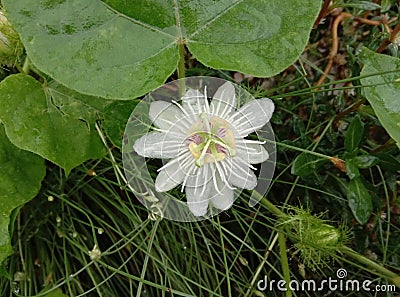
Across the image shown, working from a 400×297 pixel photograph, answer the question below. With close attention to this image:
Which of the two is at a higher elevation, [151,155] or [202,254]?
[151,155]

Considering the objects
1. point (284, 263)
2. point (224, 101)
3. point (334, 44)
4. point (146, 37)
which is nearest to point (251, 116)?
point (224, 101)

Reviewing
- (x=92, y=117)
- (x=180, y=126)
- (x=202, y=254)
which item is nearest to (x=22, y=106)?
(x=92, y=117)

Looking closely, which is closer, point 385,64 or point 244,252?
point 385,64

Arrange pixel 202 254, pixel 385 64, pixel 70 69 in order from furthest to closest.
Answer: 1. pixel 202 254
2. pixel 385 64
3. pixel 70 69

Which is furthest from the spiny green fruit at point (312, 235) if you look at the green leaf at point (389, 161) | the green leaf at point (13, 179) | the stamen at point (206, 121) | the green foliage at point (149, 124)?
the green leaf at point (13, 179)

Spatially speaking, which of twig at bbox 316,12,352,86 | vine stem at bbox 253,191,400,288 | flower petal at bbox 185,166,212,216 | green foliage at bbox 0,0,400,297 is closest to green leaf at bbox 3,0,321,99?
green foliage at bbox 0,0,400,297

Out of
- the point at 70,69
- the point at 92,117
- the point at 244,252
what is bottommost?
the point at 244,252

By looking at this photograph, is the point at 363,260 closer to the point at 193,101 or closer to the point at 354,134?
the point at 354,134

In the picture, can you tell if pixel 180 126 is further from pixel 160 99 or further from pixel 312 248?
pixel 312 248
